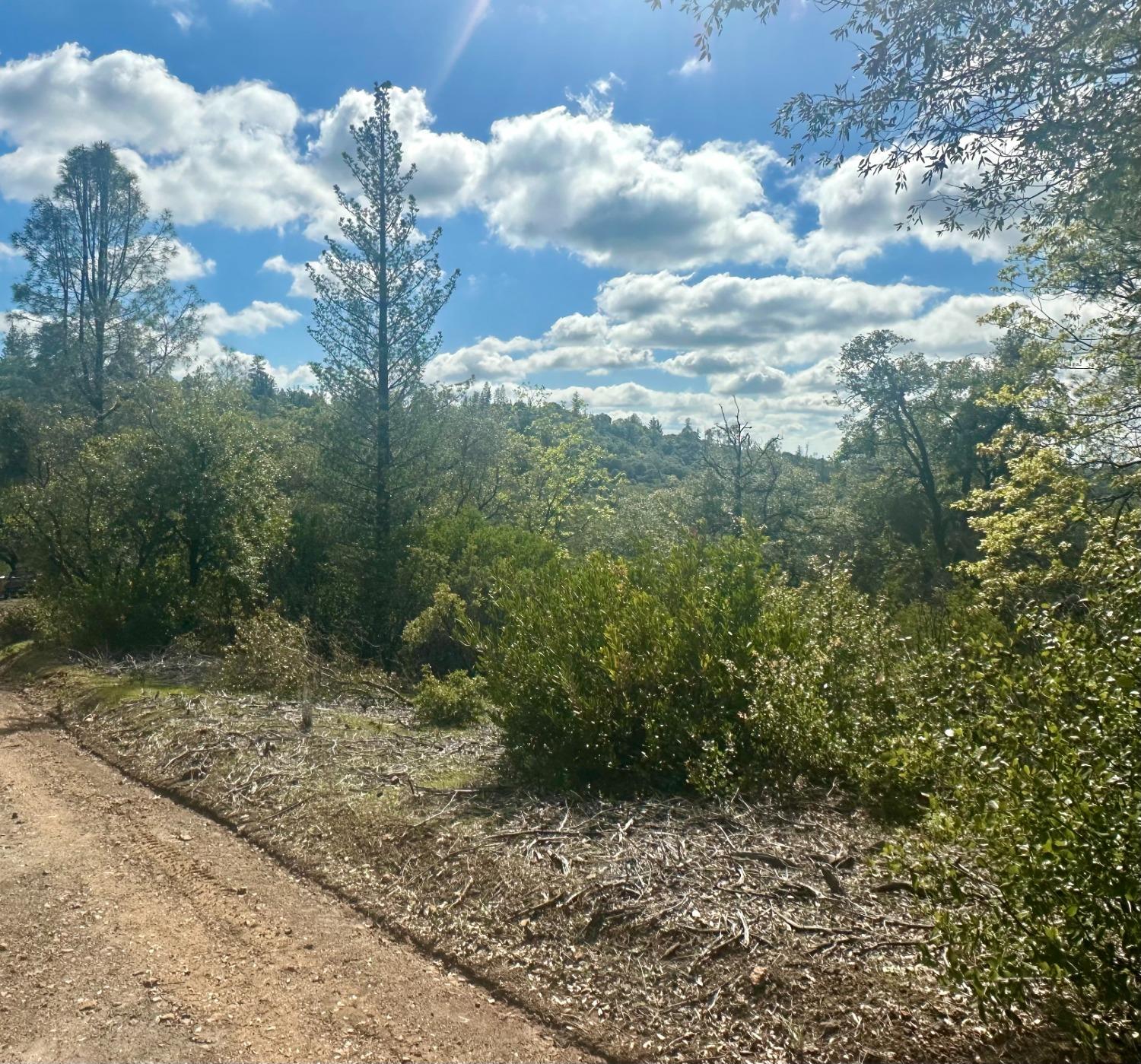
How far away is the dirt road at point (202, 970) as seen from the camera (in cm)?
356

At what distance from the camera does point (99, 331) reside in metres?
21.0

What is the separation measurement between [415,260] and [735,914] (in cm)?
1597

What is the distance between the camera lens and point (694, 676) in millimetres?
6258

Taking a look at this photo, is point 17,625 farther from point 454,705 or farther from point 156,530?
point 454,705

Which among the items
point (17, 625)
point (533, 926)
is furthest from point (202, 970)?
point (17, 625)

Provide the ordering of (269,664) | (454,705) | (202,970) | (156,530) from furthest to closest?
(156,530) → (269,664) → (454,705) → (202,970)

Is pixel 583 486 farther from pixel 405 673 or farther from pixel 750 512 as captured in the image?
pixel 405 673

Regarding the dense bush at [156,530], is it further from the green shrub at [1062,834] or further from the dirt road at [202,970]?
the green shrub at [1062,834]

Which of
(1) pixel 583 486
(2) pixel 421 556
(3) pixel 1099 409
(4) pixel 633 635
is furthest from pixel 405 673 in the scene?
(1) pixel 583 486

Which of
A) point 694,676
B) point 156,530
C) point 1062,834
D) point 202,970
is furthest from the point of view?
point 156,530

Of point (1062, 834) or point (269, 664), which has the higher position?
point (1062, 834)

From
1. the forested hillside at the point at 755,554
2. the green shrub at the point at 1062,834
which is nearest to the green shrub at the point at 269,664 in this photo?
the forested hillside at the point at 755,554

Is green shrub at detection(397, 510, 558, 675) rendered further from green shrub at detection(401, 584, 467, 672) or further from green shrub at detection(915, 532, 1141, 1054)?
green shrub at detection(915, 532, 1141, 1054)

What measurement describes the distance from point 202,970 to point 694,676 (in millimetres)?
3741
